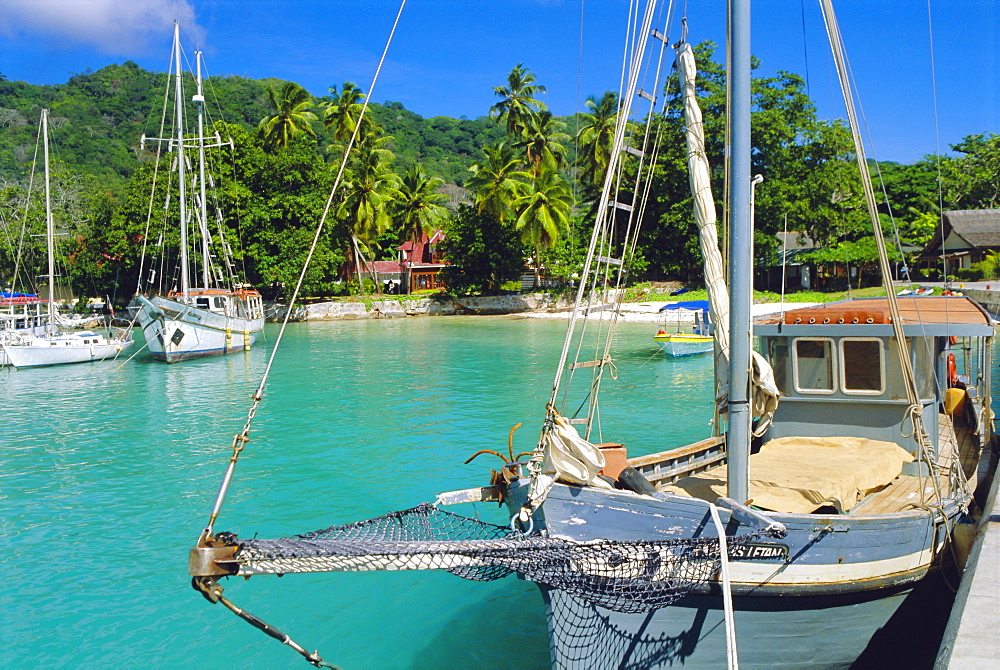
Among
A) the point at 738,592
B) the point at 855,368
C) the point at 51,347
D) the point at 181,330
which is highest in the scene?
the point at 855,368

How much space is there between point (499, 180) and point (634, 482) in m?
50.3

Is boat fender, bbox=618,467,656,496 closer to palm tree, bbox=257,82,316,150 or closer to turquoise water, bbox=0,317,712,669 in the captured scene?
turquoise water, bbox=0,317,712,669

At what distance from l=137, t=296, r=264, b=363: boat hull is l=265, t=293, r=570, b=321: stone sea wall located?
19.2 meters

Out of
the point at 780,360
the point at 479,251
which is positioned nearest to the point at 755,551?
the point at 780,360

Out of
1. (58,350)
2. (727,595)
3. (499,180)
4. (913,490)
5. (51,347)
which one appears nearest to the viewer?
(727,595)

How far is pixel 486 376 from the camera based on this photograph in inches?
1033

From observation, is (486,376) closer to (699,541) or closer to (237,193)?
(699,541)

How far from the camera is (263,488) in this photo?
13141 millimetres

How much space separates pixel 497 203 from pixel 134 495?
44.1 m

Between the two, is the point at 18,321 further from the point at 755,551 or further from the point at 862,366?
the point at 755,551

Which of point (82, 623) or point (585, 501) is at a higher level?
point (585, 501)

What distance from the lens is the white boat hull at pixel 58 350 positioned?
2961cm

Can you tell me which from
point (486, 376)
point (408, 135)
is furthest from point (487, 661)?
point (408, 135)

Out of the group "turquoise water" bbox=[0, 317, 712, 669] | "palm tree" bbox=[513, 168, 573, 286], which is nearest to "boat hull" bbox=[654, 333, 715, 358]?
"turquoise water" bbox=[0, 317, 712, 669]
